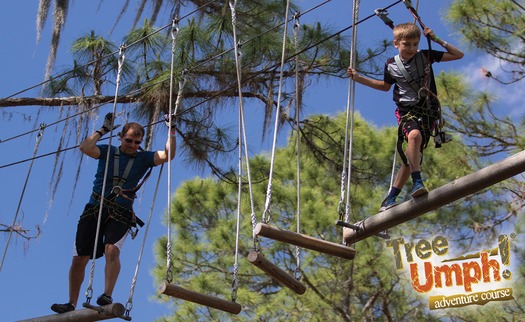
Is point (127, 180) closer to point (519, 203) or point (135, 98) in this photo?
point (135, 98)

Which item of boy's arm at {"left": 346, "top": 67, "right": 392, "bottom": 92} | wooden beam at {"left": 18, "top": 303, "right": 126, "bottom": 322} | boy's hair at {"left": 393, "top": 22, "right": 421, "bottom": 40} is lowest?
wooden beam at {"left": 18, "top": 303, "right": 126, "bottom": 322}

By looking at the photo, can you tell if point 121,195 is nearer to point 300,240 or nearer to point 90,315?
point 90,315

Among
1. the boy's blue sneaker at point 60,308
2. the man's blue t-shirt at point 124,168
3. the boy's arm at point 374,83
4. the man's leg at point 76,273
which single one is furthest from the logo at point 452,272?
the boy's blue sneaker at point 60,308

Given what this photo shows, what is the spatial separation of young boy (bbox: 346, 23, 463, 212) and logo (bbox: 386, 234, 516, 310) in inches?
231

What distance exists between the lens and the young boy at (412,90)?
164 inches

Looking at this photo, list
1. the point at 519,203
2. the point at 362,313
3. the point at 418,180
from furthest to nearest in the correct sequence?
the point at 362,313 → the point at 519,203 → the point at 418,180

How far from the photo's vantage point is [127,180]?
485 centimetres

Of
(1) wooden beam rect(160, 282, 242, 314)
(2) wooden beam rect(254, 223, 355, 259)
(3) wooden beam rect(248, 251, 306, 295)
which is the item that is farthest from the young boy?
(1) wooden beam rect(160, 282, 242, 314)

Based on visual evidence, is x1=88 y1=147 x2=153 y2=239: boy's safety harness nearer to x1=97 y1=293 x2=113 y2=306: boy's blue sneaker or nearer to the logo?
x1=97 y1=293 x2=113 y2=306: boy's blue sneaker

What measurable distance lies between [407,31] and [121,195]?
61.7 inches

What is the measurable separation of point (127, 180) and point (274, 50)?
10.2ft

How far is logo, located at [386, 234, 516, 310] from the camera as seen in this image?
9.99m

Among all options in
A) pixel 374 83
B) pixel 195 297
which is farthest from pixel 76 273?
pixel 374 83

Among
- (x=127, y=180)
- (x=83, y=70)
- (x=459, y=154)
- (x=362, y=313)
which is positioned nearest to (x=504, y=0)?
A: (x=459, y=154)
